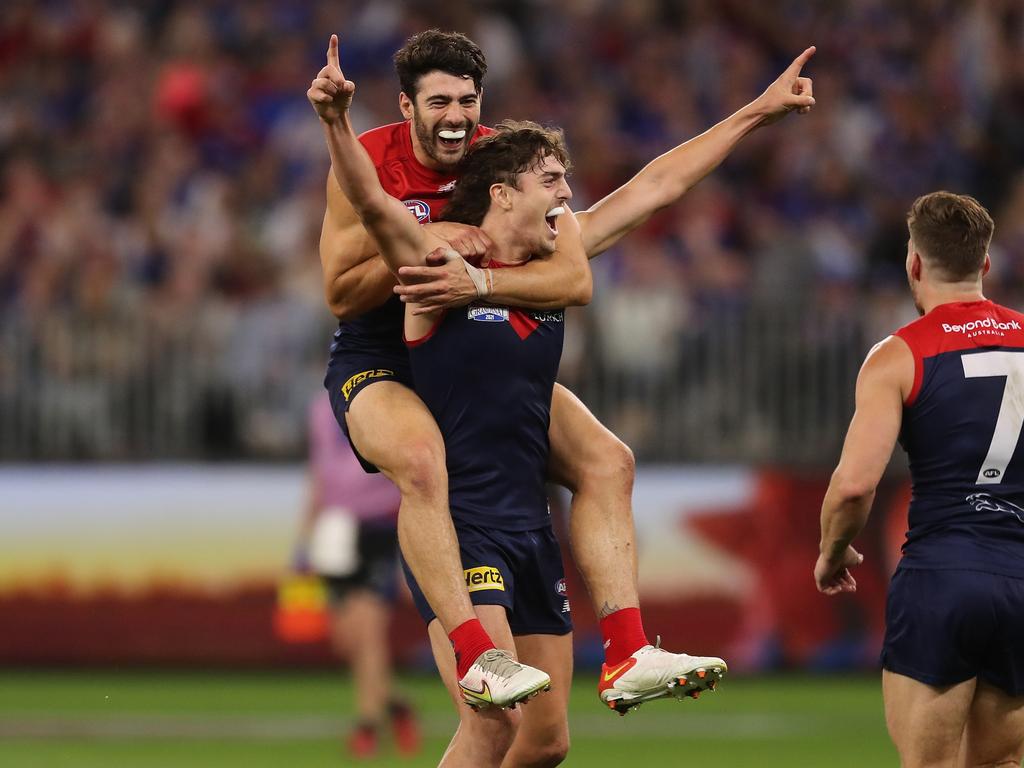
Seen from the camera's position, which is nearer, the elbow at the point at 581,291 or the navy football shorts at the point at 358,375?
the elbow at the point at 581,291

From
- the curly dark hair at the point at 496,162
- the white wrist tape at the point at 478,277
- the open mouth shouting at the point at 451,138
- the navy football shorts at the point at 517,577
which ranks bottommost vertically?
the navy football shorts at the point at 517,577

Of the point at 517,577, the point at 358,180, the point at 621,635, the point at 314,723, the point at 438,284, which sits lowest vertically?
the point at 314,723

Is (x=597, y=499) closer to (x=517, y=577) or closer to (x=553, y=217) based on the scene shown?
(x=517, y=577)

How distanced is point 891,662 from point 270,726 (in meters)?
6.28

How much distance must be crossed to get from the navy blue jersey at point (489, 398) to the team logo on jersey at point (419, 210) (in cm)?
45

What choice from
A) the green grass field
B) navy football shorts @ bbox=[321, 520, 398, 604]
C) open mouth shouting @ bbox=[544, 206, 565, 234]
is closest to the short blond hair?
open mouth shouting @ bbox=[544, 206, 565, 234]

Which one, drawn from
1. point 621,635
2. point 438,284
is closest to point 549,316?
point 438,284

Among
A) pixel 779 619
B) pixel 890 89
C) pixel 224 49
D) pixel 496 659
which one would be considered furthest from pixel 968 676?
pixel 224 49

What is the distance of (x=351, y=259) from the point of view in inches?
259

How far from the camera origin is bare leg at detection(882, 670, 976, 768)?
630 cm

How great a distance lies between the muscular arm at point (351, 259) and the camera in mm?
6543

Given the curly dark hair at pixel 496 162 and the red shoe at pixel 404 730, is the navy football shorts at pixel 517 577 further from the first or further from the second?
the red shoe at pixel 404 730

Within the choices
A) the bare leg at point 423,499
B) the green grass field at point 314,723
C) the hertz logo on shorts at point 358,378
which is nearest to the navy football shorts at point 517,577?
the bare leg at point 423,499

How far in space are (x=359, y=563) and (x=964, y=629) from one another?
565cm
